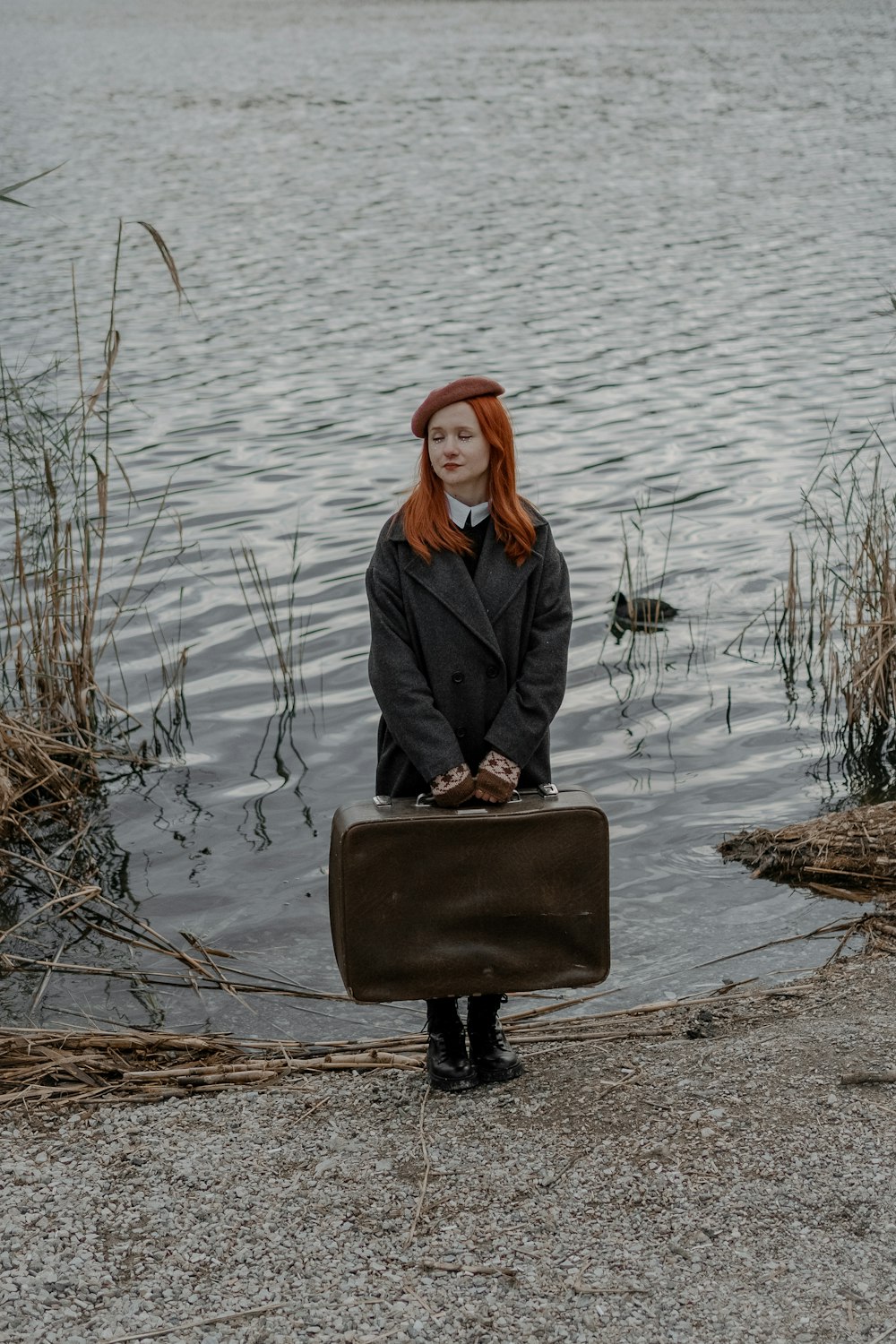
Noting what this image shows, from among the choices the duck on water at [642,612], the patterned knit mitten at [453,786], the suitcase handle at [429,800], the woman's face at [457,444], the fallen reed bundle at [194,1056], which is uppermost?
the woman's face at [457,444]

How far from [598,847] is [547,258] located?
15.1 m

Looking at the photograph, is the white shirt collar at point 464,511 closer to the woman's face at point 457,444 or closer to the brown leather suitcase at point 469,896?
the woman's face at point 457,444

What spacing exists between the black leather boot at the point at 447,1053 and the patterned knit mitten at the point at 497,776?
604 mm

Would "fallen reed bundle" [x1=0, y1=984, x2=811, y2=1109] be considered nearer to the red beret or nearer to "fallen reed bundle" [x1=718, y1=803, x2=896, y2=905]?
"fallen reed bundle" [x1=718, y1=803, x2=896, y2=905]

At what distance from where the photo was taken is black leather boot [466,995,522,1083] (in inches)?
152

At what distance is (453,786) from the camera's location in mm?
3506

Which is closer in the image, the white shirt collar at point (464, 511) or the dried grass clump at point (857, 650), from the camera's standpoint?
the white shirt collar at point (464, 511)

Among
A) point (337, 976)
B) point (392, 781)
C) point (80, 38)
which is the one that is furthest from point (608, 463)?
point (80, 38)

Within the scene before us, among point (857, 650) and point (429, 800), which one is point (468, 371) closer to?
point (857, 650)

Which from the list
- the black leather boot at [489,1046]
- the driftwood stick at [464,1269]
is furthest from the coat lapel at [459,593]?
the driftwood stick at [464,1269]

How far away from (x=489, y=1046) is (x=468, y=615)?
113 centimetres

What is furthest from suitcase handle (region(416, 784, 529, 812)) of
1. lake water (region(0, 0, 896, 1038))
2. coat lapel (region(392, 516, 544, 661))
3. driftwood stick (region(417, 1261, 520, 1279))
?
lake water (region(0, 0, 896, 1038))

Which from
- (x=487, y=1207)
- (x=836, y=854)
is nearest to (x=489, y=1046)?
(x=487, y=1207)

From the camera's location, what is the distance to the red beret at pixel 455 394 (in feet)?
11.9
